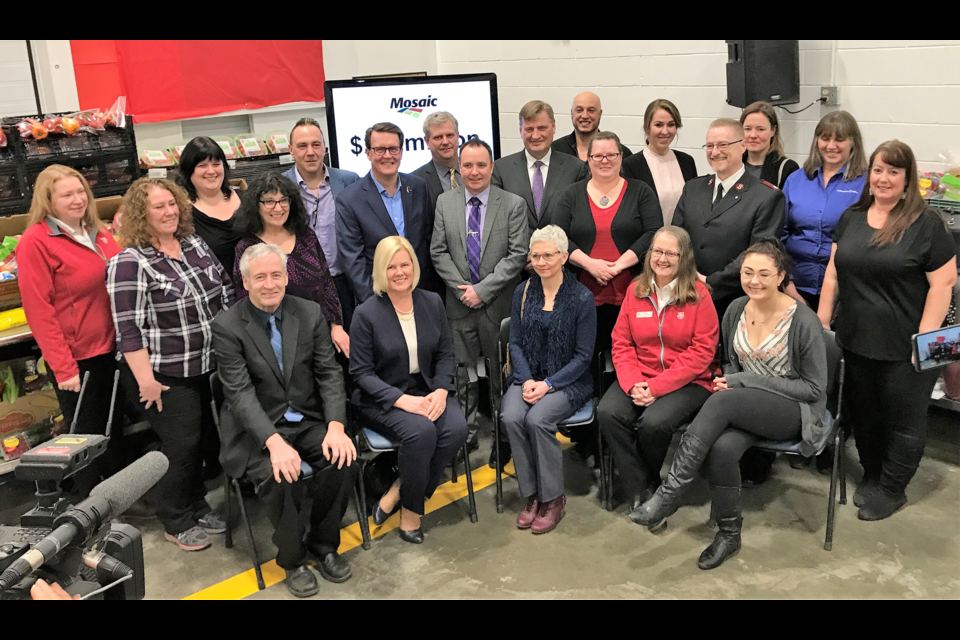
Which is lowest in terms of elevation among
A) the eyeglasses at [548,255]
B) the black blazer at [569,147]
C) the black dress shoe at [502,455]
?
the black dress shoe at [502,455]

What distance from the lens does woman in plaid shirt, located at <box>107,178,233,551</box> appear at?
10.8 ft

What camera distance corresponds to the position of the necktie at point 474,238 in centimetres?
398

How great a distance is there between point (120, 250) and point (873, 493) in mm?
3451

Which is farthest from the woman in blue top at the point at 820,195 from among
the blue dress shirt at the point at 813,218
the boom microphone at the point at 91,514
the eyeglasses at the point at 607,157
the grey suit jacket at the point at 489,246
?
the boom microphone at the point at 91,514

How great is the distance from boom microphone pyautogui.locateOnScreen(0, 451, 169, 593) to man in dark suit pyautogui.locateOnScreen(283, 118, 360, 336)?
2.01 m

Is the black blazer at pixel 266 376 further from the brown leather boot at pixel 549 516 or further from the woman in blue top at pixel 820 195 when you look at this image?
the woman in blue top at pixel 820 195

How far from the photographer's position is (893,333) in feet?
11.0

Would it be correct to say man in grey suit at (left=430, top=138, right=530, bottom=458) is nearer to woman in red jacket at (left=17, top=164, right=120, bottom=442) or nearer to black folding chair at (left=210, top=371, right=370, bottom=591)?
black folding chair at (left=210, top=371, right=370, bottom=591)

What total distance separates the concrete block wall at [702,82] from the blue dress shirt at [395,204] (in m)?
2.60

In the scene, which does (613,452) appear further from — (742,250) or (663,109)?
(663,109)

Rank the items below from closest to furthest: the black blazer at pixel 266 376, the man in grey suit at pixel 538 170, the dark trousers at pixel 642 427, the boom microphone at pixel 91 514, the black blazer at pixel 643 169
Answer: the boom microphone at pixel 91 514 < the black blazer at pixel 266 376 < the dark trousers at pixel 642 427 < the man in grey suit at pixel 538 170 < the black blazer at pixel 643 169

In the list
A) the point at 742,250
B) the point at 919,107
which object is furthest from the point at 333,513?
the point at 919,107

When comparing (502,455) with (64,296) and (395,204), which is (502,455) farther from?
(64,296)

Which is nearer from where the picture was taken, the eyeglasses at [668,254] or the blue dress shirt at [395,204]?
the eyeglasses at [668,254]
